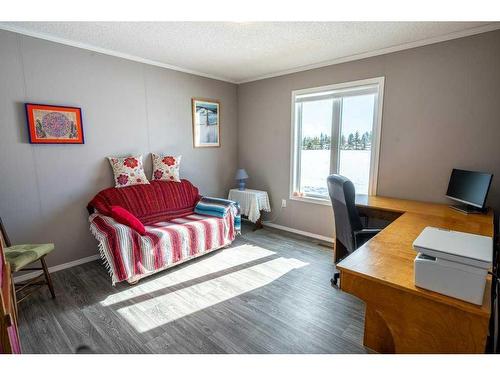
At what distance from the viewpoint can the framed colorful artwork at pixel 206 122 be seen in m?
3.84

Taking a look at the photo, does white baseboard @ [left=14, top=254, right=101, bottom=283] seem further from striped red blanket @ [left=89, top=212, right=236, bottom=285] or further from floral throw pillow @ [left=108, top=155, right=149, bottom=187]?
floral throw pillow @ [left=108, top=155, right=149, bottom=187]

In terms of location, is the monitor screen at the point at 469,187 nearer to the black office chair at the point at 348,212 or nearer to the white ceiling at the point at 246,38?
the black office chair at the point at 348,212

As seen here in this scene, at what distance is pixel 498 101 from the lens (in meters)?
2.33

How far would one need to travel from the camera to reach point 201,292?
2.34 meters

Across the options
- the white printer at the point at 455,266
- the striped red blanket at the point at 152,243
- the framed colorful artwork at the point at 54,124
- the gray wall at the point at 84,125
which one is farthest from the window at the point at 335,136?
the framed colorful artwork at the point at 54,124

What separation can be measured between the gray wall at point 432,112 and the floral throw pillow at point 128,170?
2.30m

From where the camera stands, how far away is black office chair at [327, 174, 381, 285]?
2.02m

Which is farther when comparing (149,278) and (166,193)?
(166,193)
